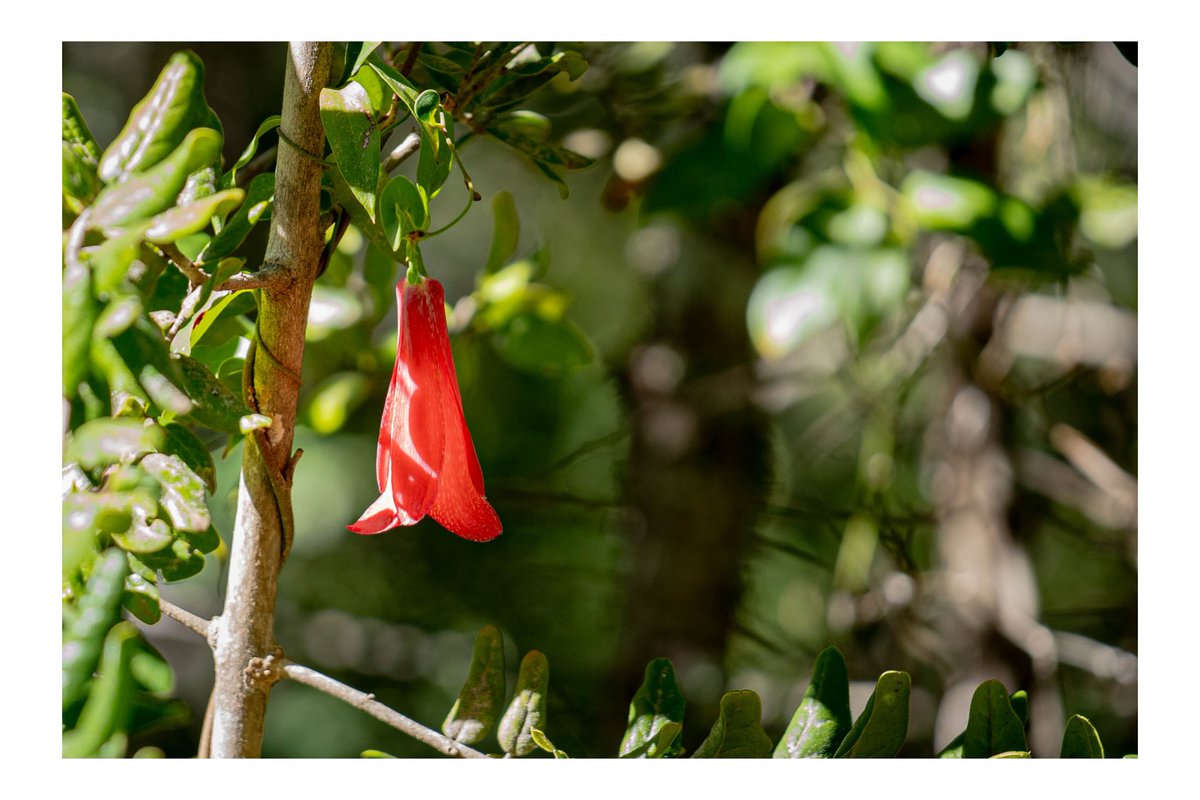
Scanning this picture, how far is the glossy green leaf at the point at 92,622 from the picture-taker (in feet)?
1.16

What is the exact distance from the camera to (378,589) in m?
1.15

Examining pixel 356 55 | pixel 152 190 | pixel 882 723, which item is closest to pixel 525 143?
pixel 356 55

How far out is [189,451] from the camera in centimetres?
35

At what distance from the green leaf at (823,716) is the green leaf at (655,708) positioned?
0.06m

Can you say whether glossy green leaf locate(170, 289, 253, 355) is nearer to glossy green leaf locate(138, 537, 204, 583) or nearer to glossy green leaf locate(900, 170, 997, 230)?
glossy green leaf locate(138, 537, 204, 583)

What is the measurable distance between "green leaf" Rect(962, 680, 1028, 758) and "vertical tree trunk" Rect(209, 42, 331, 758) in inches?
12.8

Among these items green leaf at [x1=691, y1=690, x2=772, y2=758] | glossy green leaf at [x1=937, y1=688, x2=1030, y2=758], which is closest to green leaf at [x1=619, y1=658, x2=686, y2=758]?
green leaf at [x1=691, y1=690, x2=772, y2=758]

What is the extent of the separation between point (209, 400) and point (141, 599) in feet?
0.33

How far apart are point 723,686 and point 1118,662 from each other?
37cm

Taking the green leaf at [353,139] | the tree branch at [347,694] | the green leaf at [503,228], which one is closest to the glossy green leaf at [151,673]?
the tree branch at [347,694]
